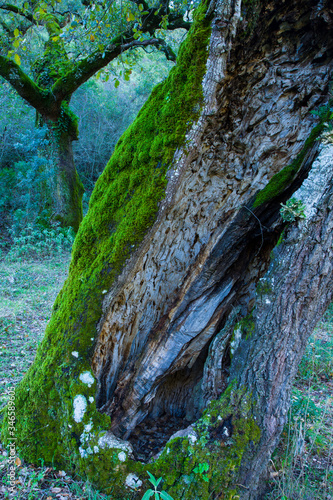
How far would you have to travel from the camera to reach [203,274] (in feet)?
8.27

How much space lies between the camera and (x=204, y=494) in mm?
2070

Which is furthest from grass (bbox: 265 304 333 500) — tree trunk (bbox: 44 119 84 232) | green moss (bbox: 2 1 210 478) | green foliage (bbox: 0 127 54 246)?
green foliage (bbox: 0 127 54 246)

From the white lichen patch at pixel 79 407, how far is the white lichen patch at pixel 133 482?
1.71 feet

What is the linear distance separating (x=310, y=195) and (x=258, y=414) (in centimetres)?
152

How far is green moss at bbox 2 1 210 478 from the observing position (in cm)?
234

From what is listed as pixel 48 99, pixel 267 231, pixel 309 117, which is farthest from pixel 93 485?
pixel 48 99

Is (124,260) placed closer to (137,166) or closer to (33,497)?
(137,166)

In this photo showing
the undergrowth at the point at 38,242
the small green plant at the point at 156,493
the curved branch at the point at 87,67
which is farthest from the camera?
the undergrowth at the point at 38,242

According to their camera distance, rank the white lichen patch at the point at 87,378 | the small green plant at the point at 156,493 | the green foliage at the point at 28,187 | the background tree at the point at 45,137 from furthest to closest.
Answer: the background tree at the point at 45,137 < the green foliage at the point at 28,187 < the white lichen patch at the point at 87,378 < the small green plant at the point at 156,493

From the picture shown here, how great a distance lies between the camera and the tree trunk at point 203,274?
2156mm

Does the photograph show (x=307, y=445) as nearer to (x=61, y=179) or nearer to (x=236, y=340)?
(x=236, y=340)

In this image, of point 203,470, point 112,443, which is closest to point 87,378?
point 112,443

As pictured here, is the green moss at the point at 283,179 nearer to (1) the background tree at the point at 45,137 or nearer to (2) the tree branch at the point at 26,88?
(1) the background tree at the point at 45,137

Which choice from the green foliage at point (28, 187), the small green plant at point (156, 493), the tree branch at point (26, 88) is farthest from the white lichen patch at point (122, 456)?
the tree branch at point (26, 88)
